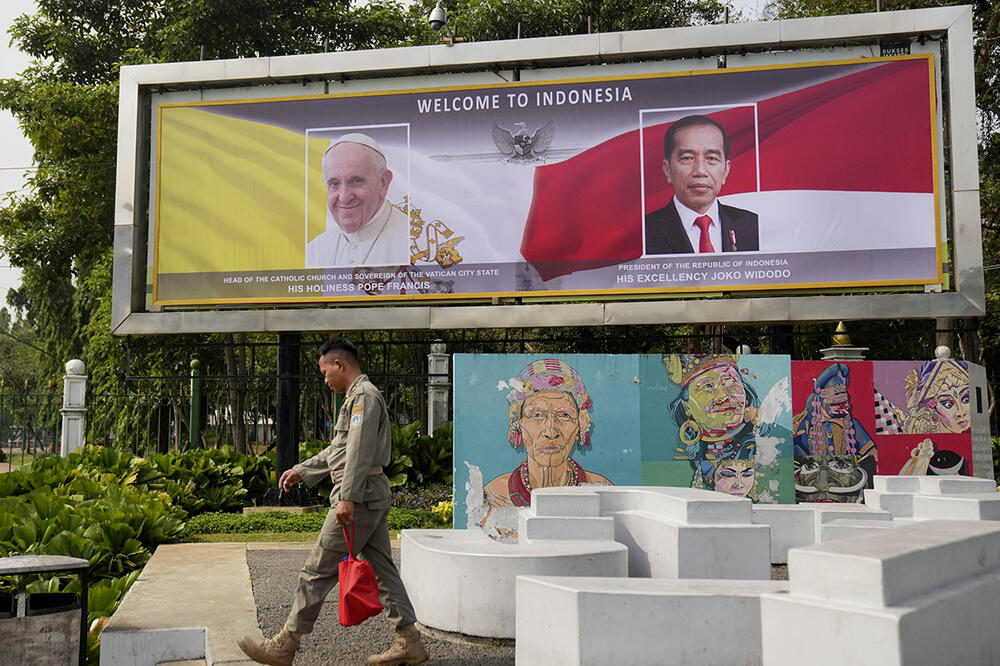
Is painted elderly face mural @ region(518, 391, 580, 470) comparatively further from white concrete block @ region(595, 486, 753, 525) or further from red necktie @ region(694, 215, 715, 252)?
red necktie @ region(694, 215, 715, 252)

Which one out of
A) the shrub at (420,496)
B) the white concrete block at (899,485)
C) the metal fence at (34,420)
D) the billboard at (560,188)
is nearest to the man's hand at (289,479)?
the white concrete block at (899,485)

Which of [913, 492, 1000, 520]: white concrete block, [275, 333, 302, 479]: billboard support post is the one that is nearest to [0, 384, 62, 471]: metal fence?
[275, 333, 302, 479]: billboard support post

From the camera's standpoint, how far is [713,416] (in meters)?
9.98

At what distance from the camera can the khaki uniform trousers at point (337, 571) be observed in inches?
201

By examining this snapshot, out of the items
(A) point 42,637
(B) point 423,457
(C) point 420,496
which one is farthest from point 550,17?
(A) point 42,637

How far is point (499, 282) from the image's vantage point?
12391mm

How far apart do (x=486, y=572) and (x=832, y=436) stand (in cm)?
616

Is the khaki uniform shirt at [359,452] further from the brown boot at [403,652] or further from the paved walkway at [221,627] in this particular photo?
the paved walkway at [221,627]

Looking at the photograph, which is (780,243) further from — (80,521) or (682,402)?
(80,521)

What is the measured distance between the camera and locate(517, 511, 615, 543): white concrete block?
21.6 ft

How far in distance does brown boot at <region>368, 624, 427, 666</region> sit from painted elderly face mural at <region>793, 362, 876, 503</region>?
253 inches

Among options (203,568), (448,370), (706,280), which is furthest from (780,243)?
(203,568)

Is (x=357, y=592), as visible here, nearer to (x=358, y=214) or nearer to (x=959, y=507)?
(x=959, y=507)

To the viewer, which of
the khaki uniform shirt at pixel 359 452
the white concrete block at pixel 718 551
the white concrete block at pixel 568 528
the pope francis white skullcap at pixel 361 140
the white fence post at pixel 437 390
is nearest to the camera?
the khaki uniform shirt at pixel 359 452
